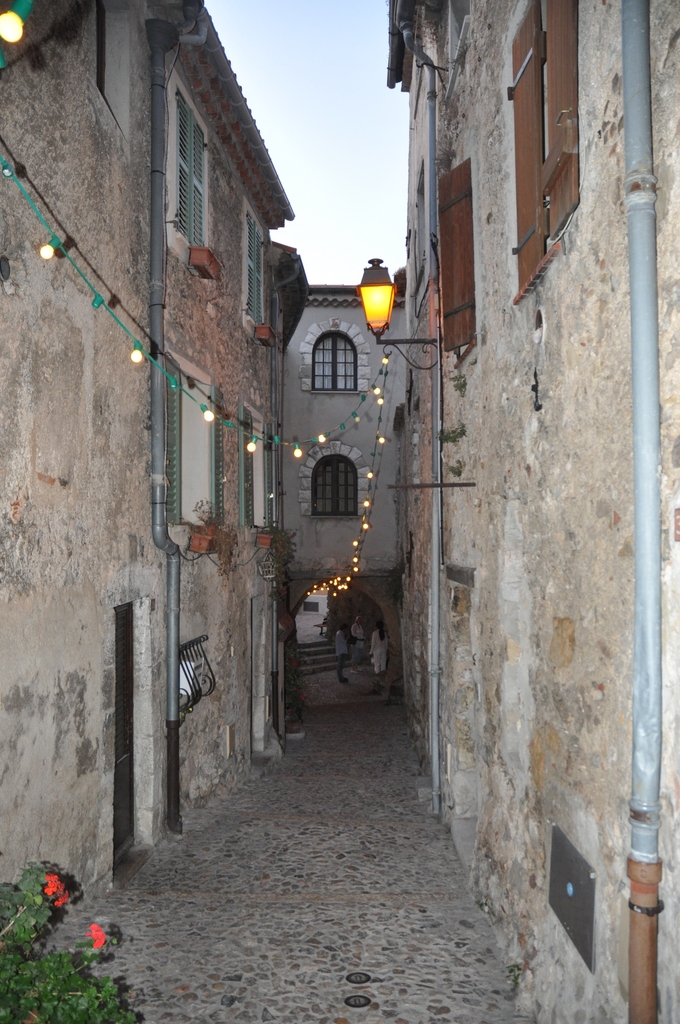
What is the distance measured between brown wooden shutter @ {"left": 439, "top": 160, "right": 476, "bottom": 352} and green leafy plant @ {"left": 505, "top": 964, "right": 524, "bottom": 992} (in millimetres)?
4240

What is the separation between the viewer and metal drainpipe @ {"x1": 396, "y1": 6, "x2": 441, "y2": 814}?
754 cm

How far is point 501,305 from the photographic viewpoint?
482 centimetres

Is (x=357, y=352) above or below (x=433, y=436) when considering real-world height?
above

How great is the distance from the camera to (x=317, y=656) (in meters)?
24.0

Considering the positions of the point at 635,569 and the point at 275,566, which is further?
the point at 275,566

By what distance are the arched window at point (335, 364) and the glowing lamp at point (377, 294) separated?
34.0 ft

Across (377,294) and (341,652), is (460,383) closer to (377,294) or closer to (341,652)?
(377,294)

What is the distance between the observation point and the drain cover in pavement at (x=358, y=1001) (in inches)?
160

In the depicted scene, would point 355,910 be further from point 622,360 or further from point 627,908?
point 622,360

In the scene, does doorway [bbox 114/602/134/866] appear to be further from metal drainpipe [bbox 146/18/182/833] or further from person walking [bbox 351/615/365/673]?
person walking [bbox 351/615/365/673]

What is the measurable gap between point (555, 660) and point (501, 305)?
93.0 inches

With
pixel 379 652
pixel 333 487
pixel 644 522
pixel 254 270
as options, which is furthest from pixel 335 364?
pixel 644 522

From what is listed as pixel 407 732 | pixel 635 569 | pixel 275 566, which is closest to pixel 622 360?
pixel 635 569

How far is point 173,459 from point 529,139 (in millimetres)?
4039
